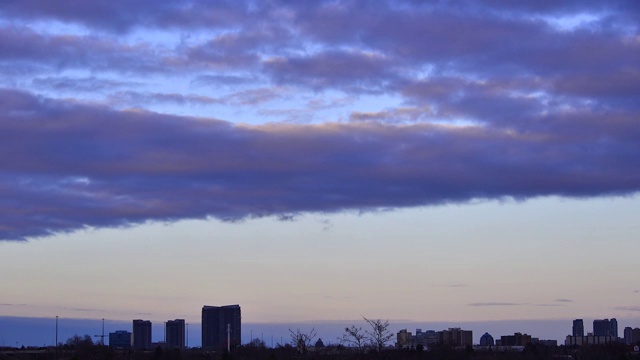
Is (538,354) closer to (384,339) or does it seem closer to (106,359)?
(384,339)

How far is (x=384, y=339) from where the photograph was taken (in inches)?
4402

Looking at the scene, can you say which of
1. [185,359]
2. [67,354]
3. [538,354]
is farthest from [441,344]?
[67,354]

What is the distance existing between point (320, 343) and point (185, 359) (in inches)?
893

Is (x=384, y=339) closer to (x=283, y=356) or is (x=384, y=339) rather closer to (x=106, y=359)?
(x=283, y=356)

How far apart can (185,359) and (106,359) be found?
1781 cm

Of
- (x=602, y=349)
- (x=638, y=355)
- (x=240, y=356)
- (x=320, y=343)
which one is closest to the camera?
(x=638, y=355)

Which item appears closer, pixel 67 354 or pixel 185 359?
pixel 185 359

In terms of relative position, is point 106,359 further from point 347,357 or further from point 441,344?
point 441,344

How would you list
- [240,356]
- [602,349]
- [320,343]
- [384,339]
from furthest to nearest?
[320,343] < [240,356] < [602,349] < [384,339]

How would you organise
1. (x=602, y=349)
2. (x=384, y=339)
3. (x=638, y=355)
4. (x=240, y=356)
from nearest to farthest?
1. (x=384, y=339)
2. (x=638, y=355)
3. (x=602, y=349)
4. (x=240, y=356)

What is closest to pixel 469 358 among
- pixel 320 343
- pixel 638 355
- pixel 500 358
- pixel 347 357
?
pixel 500 358

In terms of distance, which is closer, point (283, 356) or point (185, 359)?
point (283, 356)

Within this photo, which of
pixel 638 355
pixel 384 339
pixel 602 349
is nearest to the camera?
pixel 384 339

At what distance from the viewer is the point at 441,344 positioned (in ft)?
441
